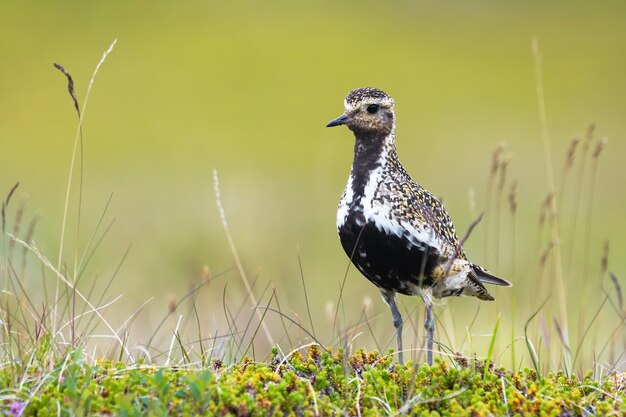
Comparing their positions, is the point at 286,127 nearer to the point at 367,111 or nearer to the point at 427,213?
the point at 367,111

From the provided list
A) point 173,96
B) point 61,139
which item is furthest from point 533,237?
point 173,96

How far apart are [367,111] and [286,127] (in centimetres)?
1600

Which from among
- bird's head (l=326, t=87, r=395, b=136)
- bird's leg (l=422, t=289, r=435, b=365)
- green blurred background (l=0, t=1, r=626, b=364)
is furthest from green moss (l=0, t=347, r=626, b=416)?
bird's head (l=326, t=87, r=395, b=136)

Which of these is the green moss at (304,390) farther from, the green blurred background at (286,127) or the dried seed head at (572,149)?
the dried seed head at (572,149)

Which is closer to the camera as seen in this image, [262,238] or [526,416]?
[526,416]

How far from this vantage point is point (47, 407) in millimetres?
3658

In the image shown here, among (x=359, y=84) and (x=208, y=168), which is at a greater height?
(x=359, y=84)

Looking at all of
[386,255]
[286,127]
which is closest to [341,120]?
[386,255]

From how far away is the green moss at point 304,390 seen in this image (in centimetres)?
366

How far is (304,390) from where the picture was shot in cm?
391

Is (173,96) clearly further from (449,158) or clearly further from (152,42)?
(449,158)

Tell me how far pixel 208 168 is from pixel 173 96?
22.9ft

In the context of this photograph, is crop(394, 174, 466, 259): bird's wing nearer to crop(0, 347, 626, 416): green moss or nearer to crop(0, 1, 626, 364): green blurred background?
crop(0, 1, 626, 364): green blurred background

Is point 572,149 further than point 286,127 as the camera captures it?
No
